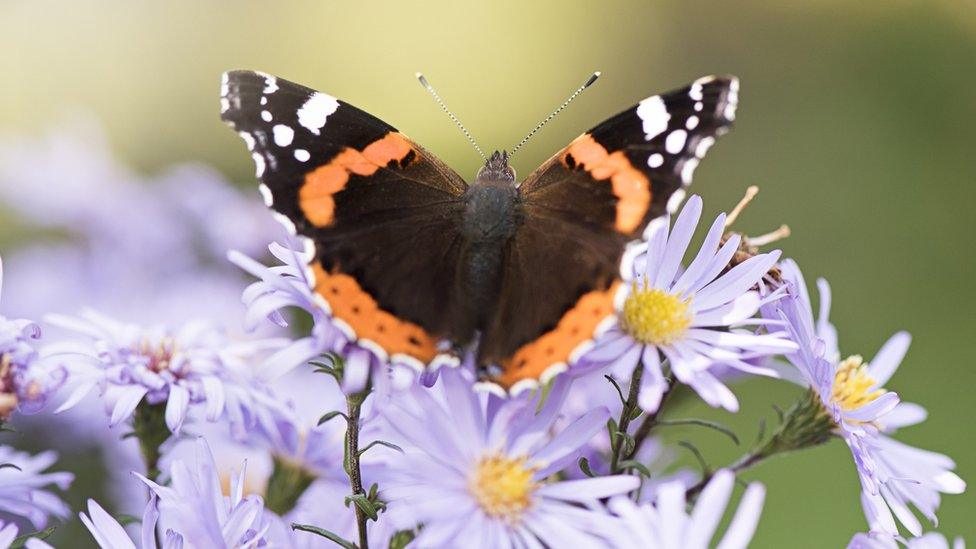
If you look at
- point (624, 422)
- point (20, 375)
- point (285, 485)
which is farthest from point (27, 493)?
point (624, 422)

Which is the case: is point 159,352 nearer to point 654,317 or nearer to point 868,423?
point 654,317

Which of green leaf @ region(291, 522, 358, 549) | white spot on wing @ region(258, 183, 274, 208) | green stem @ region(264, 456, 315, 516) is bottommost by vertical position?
green leaf @ region(291, 522, 358, 549)

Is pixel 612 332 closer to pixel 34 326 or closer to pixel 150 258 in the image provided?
pixel 34 326

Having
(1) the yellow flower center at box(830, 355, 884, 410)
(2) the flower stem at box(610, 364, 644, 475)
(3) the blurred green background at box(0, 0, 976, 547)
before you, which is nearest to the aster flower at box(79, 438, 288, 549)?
(2) the flower stem at box(610, 364, 644, 475)

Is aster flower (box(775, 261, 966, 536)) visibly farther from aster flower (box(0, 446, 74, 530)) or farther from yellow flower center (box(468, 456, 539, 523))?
aster flower (box(0, 446, 74, 530))

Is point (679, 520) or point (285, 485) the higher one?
point (285, 485)

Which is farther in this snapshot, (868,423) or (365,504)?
(868,423)
